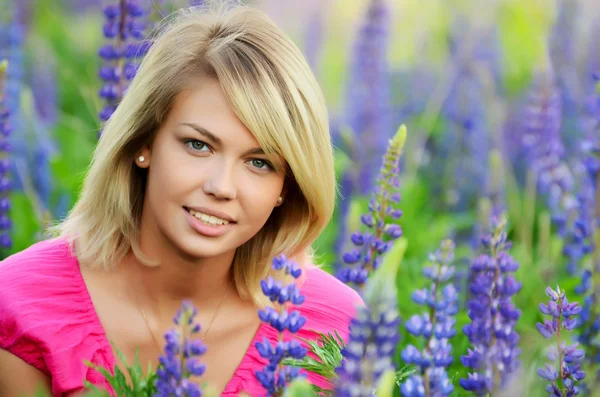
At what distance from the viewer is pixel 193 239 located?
2.66m

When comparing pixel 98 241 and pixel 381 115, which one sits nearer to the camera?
pixel 98 241

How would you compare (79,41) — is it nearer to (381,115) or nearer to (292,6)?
(292,6)

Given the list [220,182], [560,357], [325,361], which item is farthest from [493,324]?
[220,182]

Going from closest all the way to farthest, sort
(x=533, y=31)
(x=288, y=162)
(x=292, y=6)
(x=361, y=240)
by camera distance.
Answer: (x=288, y=162) → (x=361, y=240) → (x=533, y=31) → (x=292, y=6)

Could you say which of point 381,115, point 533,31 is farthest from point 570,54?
point 533,31

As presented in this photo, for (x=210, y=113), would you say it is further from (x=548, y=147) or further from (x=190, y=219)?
(x=548, y=147)

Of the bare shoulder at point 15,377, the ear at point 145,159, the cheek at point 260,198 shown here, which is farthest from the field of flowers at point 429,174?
the bare shoulder at point 15,377

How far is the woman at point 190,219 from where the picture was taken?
8.71 feet

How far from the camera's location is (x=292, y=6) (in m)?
9.46

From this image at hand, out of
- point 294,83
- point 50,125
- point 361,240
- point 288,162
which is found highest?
A: point 294,83

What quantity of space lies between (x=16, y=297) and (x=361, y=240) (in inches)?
39.4

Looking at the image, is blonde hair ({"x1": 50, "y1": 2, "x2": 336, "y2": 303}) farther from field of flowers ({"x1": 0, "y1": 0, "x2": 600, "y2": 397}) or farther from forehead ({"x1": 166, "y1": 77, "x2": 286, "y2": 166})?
field of flowers ({"x1": 0, "y1": 0, "x2": 600, "y2": 397})

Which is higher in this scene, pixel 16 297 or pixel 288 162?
pixel 288 162

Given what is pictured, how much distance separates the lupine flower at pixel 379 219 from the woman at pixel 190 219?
0.16 metres
